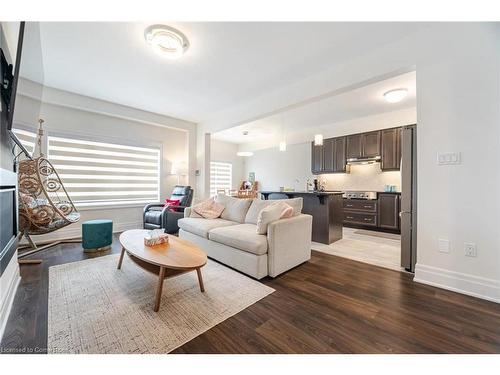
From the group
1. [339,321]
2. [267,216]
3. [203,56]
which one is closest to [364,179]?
[267,216]

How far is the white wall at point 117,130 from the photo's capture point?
146 inches

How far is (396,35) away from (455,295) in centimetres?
267

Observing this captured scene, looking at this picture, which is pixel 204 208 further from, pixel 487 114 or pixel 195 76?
pixel 487 114

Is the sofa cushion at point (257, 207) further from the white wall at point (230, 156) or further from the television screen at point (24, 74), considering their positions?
the white wall at point (230, 156)

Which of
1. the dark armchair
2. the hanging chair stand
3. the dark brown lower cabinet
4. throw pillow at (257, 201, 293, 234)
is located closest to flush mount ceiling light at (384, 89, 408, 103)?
the dark brown lower cabinet

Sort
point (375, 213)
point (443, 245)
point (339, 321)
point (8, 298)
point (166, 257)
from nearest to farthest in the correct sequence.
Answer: point (339, 321) → point (8, 298) → point (166, 257) → point (443, 245) → point (375, 213)

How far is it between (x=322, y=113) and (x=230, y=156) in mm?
3887

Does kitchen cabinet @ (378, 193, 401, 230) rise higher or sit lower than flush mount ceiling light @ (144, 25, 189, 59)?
lower

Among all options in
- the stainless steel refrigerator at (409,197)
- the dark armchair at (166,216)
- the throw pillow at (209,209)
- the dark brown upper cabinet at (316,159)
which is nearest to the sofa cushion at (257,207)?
the throw pillow at (209,209)

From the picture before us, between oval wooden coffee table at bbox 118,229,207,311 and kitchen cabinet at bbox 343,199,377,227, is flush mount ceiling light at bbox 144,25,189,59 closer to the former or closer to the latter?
oval wooden coffee table at bbox 118,229,207,311

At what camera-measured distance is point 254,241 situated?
7.24 ft

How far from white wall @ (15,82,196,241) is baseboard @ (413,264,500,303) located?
4762 mm

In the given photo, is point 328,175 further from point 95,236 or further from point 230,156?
point 95,236

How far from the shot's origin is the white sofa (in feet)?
7.32
